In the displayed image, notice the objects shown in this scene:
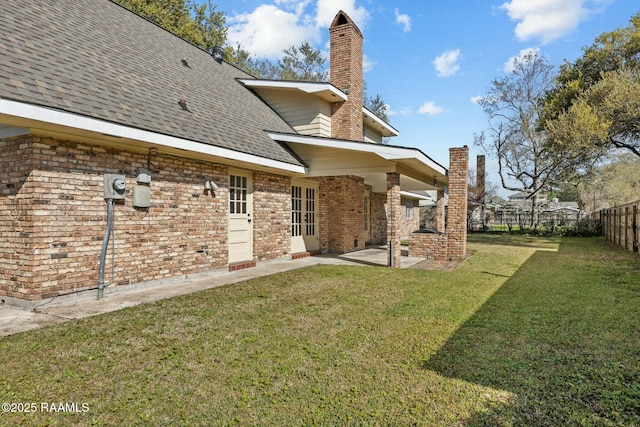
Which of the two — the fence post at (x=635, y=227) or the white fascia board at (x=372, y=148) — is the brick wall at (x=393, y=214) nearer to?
the white fascia board at (x=372, y=148)

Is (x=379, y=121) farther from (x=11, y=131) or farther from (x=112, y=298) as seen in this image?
(x=11, y=131)

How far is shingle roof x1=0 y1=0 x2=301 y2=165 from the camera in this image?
489cm

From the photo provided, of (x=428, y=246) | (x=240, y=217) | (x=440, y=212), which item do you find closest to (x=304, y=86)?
(x=240, y=217)

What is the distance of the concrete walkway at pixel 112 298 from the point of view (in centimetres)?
431

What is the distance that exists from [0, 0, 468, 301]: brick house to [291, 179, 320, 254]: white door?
55mm

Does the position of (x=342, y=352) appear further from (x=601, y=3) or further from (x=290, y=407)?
(x=601, y=3)

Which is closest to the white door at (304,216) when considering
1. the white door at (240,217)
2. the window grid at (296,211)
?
the window grid at (296,211)

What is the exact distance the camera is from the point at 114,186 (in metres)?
5.54

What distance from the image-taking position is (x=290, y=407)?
98.3 inches

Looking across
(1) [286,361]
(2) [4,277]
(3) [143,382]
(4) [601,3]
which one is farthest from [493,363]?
(4) [601,3]

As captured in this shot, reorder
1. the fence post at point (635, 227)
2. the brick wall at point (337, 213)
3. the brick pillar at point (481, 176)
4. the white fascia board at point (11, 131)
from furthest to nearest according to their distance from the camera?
the brick pillar at point (481, 176)
the brick wall at point (337, 213)
the fence post at point (635, 227)
the white fascia board at point (11, 131)

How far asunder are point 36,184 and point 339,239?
331 inches

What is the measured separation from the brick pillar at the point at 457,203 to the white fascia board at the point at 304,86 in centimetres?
391

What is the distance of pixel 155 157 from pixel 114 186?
1037 mm
